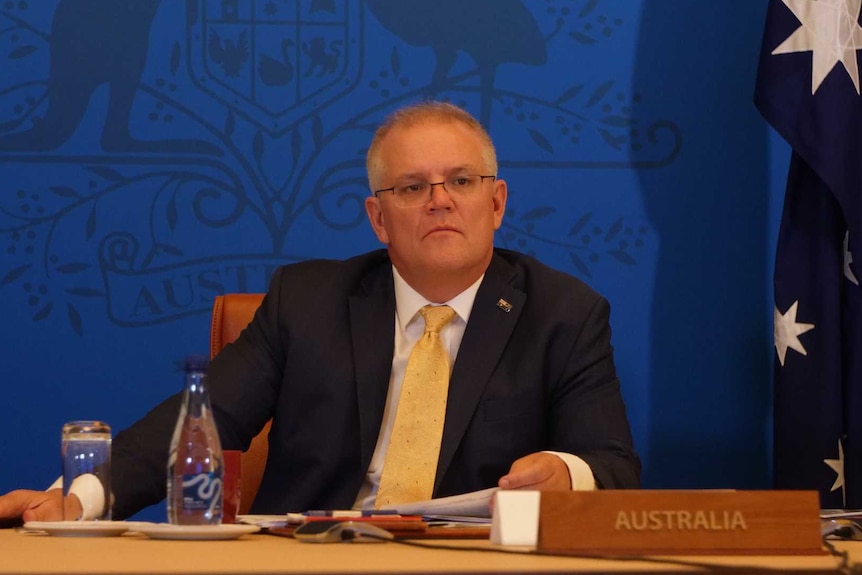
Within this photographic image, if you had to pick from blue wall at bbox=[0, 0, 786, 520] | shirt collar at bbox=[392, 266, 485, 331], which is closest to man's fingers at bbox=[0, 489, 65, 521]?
shirt collar at bbox=[392, 266, 485, 331]

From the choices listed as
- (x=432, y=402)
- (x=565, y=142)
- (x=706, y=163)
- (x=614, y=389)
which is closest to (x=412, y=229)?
(x=432, y=402)

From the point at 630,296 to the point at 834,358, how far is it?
0.65m

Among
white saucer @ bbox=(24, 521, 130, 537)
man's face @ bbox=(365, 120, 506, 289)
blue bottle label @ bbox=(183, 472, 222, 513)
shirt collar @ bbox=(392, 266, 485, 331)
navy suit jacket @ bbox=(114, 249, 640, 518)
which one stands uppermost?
man's face @ bbox=(365, 120, 506, 289)

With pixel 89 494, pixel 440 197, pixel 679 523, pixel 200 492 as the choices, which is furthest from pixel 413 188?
pixel 679 523

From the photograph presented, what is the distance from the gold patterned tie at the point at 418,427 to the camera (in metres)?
2.41

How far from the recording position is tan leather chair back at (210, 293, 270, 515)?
9.27ft

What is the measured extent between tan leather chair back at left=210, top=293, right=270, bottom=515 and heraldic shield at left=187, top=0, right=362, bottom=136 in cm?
84

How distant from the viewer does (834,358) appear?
3.26 m

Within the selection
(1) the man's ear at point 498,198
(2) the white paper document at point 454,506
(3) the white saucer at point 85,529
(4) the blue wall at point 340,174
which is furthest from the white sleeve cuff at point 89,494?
(4) the blue wall at point 340,174

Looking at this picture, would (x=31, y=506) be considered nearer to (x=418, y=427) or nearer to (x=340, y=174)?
(x=418, y=427)

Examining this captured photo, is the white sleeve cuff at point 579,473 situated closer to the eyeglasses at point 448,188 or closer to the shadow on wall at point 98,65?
the eyeglasses at point 448,188

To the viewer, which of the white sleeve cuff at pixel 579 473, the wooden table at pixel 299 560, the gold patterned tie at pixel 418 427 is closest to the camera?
the wooden table at pixel 299 560

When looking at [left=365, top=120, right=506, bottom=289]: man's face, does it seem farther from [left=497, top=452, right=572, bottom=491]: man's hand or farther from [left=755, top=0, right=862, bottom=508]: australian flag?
[left=755, top=0, right=862, bottom=508]: australian flag

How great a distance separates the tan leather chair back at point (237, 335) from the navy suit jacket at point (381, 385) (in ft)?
0.48
